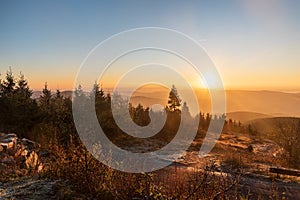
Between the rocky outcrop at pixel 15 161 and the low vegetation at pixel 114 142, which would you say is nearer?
the low vegetation at pixel 114 142

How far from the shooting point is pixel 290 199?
8.09m

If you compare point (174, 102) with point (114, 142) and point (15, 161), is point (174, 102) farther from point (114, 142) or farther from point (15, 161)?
point (15, 161)

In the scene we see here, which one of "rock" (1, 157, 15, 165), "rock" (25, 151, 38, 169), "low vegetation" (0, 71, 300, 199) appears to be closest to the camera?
"low vegetation" (0, 71, 300, 199)

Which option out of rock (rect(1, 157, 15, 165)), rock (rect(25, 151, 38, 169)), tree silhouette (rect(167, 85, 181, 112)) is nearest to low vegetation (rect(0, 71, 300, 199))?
tree silhouette (rect(167, 85, 181, 112))

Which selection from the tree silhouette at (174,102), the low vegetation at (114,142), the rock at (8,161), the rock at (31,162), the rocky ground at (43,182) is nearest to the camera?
the low vegetation at (114,142)

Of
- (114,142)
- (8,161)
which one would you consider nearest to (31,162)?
(8,161)

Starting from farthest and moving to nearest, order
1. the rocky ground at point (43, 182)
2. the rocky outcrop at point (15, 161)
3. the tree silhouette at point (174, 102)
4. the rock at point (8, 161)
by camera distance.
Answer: the tree silhouette at point (174, 102) → the rock at point (8, 161) → the rocky outcrop at point (15, 161) → the rocky ground at point (43, 182)

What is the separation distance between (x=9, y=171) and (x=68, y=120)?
10333mm

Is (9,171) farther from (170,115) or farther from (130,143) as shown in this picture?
(170,115)

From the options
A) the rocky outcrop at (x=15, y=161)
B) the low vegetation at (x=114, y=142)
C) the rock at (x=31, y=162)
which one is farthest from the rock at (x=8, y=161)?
the low vegetation at (x=114, y=142)

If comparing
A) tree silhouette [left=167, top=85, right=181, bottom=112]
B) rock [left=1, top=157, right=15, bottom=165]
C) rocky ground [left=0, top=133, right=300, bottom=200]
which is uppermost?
tree silhouette [left=167, top=85, right=181, bottom=112]

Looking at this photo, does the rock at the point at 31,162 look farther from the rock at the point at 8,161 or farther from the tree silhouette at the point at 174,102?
the tree silhouette at the point at 174,102

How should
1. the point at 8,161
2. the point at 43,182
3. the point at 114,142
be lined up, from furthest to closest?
the point at 114,142
the point at 8,161
the point at 43,182

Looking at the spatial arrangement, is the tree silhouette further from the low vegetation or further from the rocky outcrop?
the rocky outcrop
